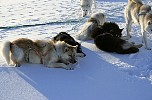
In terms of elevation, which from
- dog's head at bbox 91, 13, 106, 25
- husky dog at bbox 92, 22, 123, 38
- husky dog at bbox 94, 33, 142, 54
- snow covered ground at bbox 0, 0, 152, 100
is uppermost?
dog's head at bbox 91, 13, 106, 25

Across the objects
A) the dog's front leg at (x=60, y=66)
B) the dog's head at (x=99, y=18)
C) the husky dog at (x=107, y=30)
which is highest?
the dog's head at (x=99, y=18)

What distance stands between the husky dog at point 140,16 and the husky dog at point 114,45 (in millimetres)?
431

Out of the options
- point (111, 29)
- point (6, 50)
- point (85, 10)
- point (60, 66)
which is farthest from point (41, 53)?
point (85, 10)

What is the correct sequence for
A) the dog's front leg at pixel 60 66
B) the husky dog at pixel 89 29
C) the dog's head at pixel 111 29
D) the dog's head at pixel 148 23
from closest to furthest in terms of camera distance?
1. the dog's front leg at pixel 60 66
2. the dog's head at pixel 148 23
3. the dog's head at pixel 111 29
4. the husky dog at pixel 89 29

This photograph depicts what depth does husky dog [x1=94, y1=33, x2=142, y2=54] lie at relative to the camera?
6.35 metres

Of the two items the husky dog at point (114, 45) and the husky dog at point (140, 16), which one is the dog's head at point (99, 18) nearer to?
the husky dog at point (140, 16)

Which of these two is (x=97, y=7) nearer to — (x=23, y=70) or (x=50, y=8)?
(x=50, y=8)

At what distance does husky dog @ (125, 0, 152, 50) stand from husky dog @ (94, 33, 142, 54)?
0.43 metres

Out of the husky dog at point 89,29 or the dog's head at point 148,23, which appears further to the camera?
the husky dog at point 89,29

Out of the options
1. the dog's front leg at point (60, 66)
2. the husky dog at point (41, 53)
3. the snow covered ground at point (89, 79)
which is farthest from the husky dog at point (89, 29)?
the dog's front leg at point (60, 66)

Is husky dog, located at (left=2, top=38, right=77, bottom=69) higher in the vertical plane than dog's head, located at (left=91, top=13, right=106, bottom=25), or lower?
lower

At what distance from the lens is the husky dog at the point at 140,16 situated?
661cm

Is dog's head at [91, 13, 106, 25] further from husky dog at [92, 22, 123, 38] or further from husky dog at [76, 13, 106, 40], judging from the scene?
husky dog at [92, 22, 123, 38]

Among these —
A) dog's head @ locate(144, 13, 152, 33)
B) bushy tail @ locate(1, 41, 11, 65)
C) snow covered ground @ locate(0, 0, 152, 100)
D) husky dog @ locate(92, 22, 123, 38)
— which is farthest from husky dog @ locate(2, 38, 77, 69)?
dog's head @ locate(144, 13, 152, 33)
